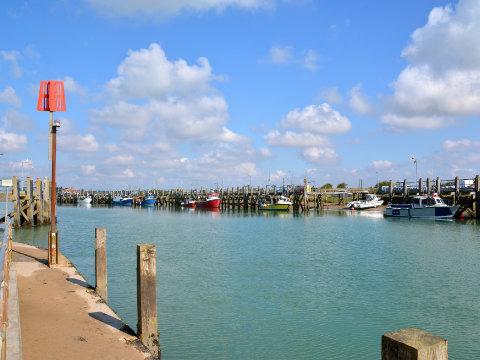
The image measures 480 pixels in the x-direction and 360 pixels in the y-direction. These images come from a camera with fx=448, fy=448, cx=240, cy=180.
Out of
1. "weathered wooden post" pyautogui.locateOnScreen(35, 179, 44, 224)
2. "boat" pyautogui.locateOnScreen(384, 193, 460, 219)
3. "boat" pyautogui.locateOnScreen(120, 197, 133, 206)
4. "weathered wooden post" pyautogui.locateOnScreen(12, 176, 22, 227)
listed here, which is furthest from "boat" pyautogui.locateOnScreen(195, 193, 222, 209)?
"weathered wooden post" pyautogui.locateOnScreen(12, 176, 22, 227)

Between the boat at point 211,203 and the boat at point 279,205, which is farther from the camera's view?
the boat at point 211,203

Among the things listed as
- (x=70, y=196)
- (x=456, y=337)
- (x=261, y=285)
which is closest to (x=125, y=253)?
(x=261, y=285)

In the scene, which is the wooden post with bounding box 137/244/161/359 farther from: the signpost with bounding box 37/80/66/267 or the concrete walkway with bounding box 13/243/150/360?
the signpost with bounding box 37/80/66/267

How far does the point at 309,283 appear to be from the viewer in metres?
17.9

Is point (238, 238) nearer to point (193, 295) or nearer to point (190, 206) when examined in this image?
point (193, 295)

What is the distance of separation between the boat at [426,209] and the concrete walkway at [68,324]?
48.3 metres

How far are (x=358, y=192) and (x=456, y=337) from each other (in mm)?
71632

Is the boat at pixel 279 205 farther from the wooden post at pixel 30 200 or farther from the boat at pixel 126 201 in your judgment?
the boat at pixel 126 201

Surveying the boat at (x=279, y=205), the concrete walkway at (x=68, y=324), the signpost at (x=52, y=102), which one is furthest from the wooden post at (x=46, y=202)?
the boat at (x=279, y=205)

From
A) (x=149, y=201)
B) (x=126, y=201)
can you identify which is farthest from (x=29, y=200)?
(x=126, y=201)

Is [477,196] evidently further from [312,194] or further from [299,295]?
[299,295]

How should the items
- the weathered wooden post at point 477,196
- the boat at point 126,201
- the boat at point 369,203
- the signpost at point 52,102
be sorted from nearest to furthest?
1. the signpost at point 52,102
2. the weathered wooden post at point 477,196
3. the boat at point 369,203
4. the boat at point 126,201

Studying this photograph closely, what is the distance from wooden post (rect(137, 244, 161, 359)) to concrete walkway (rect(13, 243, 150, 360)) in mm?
252

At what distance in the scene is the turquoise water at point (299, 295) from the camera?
1120 cm
